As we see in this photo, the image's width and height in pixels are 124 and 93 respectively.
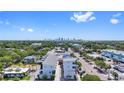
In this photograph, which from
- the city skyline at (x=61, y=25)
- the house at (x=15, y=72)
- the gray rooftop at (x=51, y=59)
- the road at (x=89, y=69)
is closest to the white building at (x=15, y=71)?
the house at (x=15, y=72)

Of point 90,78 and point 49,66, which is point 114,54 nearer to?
point 90,78

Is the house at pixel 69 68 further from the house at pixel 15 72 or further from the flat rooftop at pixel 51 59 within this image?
the house at pixel 15 72

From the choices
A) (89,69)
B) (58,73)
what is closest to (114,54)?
(89,69)

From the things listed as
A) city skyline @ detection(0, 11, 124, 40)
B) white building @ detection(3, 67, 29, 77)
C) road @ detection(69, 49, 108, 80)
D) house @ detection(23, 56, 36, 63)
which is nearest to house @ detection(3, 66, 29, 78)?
white building @ detection(3, 67, 29, 77)

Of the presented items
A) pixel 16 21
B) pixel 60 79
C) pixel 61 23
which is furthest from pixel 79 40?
pixel 16 21
